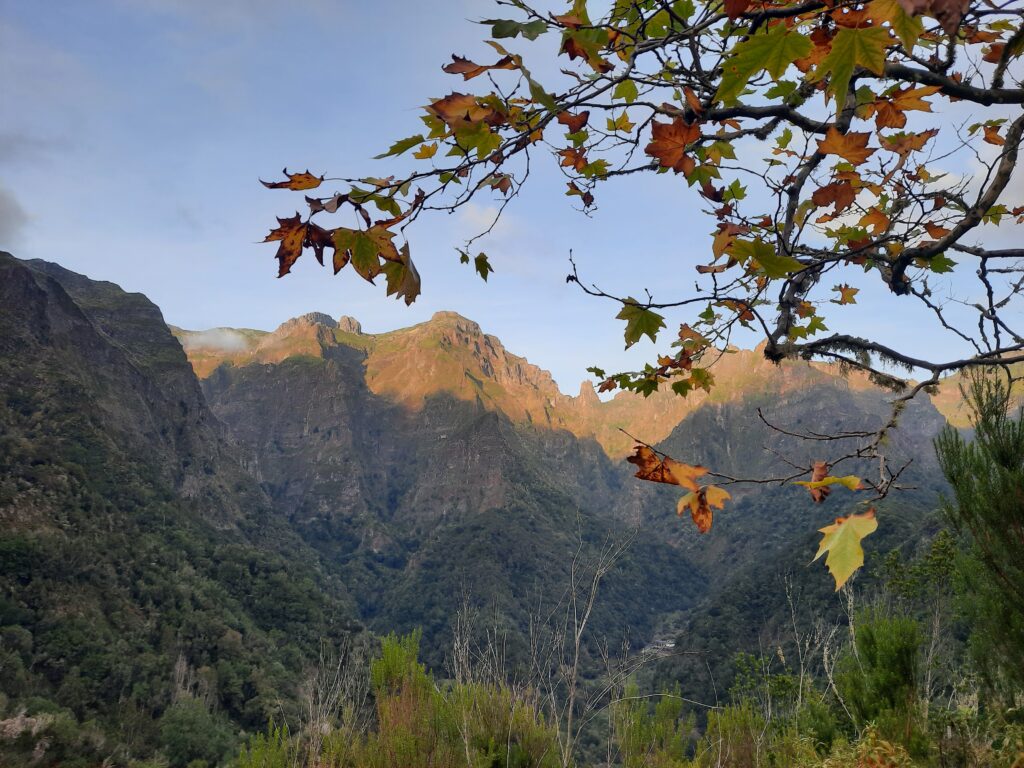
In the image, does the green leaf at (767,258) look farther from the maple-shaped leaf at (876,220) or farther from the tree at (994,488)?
the tree at (994,488)

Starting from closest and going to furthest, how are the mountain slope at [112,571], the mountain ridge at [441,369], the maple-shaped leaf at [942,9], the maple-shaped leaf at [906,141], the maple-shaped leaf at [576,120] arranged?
the maple-shaped leaf at [942,9], the maple-shaped leaf at [576,120], the maple-shaped leaf at [906,141], the mountain slope at [112,571], the mountain ridge at [441,369]

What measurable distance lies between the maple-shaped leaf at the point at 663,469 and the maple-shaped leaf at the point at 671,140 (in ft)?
2.75

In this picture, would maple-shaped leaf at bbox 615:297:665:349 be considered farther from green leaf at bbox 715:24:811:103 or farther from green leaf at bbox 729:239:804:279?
green leaf at bbox 715:24:811:103

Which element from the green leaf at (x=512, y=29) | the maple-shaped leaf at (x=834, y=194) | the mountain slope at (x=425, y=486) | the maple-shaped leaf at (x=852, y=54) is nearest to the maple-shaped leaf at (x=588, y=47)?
the green leaf at (x=512, y=29)

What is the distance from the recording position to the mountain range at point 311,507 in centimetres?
4200

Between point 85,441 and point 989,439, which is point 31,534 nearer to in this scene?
point 85,441

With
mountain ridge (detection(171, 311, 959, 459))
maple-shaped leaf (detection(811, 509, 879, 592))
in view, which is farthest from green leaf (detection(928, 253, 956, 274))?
mountain ridge (detection(171, 311, 959, 459))

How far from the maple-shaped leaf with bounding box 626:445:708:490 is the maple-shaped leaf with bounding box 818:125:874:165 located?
1.01m

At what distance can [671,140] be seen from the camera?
5.19ft

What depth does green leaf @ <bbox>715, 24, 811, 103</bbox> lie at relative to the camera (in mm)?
1072

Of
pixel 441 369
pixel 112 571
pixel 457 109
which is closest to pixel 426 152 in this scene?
pixel 457 109

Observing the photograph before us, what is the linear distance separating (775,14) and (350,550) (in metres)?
137

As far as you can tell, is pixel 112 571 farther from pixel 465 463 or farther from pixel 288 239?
pixel 465 463

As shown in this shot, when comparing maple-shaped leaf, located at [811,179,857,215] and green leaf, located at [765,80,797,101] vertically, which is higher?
green leaf, located at [765,80,797,101]
